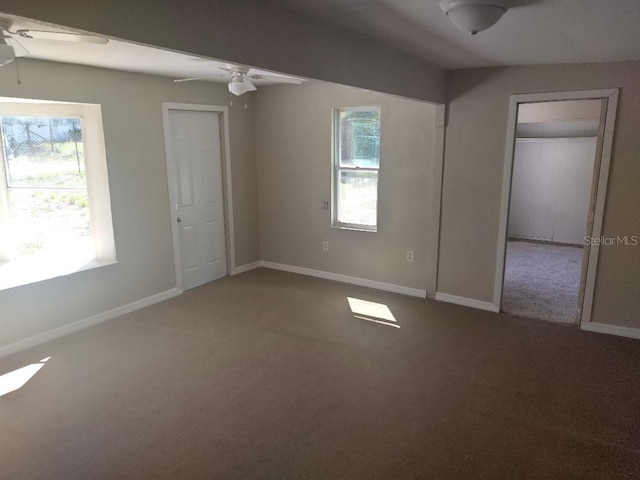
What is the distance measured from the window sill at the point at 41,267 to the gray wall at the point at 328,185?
2212mm

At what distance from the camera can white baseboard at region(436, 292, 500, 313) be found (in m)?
4.45

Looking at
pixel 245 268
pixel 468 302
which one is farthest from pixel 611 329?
pixel 245 268

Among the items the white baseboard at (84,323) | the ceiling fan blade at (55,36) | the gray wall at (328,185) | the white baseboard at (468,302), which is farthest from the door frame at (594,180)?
the white baseboard at (84,323)

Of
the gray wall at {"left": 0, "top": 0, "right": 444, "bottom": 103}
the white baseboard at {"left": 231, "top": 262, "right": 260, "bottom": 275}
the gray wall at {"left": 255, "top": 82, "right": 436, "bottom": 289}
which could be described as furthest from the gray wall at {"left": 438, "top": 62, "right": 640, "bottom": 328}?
the white baseboard at {"left": 231, "top": 262, "right": 260, "bottom": 275}

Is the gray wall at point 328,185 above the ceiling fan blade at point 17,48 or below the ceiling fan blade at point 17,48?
below

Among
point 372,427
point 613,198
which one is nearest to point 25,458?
point 372,427

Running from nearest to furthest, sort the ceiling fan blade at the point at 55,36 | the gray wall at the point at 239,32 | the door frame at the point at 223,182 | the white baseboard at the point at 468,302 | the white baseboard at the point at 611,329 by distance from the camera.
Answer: the gray wall at the point at 239,32
the ceiling fan blade at the point at 55,36
the white baseboard at the point at 611,329
the white baseboard at the point at 468,302
the door frame at the point at 223,182

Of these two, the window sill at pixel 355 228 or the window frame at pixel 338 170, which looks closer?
the window frame at pixel 338 170

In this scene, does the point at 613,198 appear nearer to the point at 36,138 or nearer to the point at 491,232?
the point at 491,232

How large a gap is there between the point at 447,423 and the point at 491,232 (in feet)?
7.36

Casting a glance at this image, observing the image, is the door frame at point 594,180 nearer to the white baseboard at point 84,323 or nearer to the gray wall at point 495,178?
the gray wall at point 495,178

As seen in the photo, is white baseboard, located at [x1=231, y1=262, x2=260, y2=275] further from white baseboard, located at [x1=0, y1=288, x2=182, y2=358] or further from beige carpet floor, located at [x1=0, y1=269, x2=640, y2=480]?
beige carpet floor, located at [x1=0, y1=269, x2=640, y2=480]

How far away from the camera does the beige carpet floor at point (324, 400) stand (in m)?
2.38

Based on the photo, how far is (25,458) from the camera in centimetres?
242
